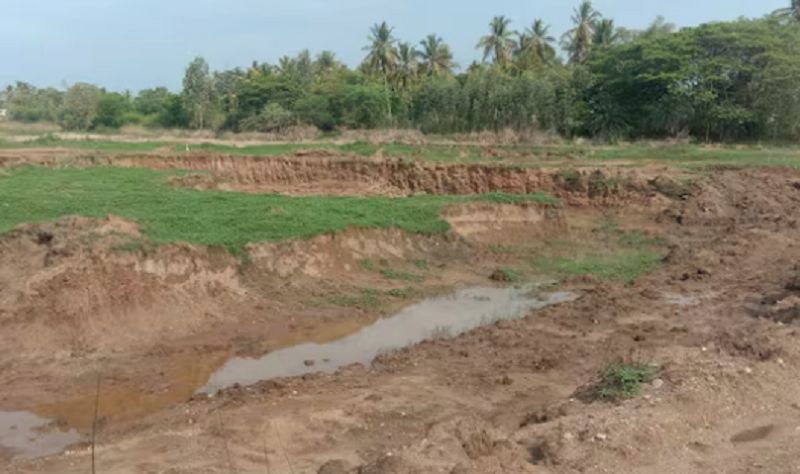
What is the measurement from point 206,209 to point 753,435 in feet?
43.4

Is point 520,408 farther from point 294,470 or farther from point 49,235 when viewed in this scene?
point 49,235

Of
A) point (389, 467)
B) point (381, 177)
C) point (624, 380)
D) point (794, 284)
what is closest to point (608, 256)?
point (794, 284)

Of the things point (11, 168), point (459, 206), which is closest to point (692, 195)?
point (459, 206)

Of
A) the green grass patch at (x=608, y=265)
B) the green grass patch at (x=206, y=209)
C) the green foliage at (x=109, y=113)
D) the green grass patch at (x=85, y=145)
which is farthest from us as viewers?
the green foliage at (x=109, y=113)

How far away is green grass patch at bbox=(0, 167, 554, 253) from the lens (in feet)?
49.2

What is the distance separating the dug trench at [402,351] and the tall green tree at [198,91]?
127ft

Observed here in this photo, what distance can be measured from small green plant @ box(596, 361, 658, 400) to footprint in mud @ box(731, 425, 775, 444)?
110 centimetres

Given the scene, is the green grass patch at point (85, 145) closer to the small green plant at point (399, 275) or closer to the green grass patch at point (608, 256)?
the small green plant at point (399, 275)

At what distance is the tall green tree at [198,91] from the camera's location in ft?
176

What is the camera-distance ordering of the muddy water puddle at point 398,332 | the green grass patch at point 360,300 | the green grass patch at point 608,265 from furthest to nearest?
the green grass patch at point 608,265
the green grass patch at point 360,300
the muddy water puddle at point 398,332

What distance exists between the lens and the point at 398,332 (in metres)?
12.9

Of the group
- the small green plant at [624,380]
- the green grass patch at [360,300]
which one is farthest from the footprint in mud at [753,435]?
the green grass patch at [360,300]

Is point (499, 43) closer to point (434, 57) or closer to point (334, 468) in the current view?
point (434, 57)

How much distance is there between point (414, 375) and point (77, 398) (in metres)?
4.50
